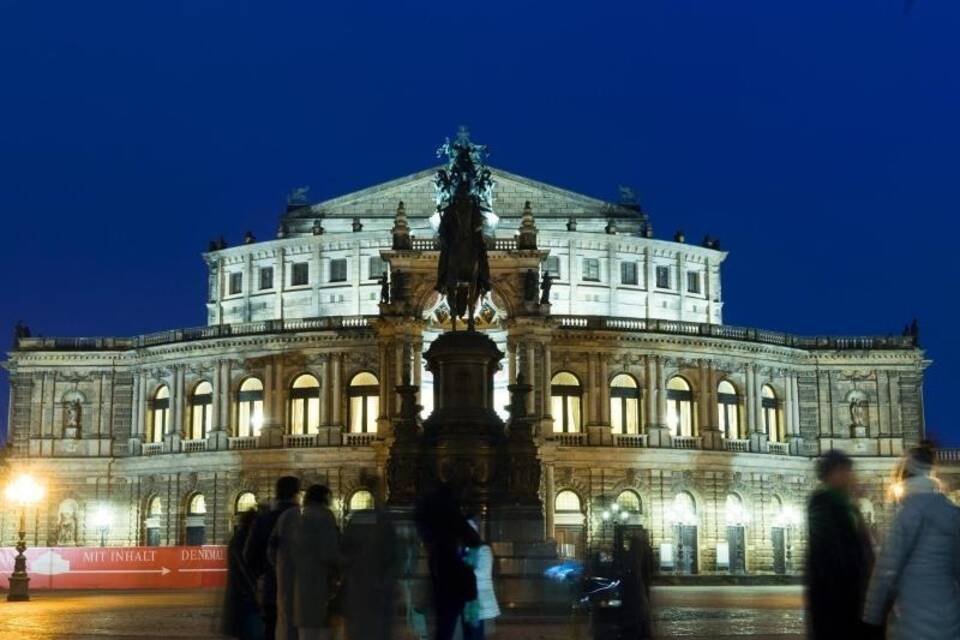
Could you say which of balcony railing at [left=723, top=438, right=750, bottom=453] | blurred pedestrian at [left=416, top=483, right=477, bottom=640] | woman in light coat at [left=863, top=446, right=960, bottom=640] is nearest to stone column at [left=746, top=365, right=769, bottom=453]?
balcony railing at [left=723, top=438, right=750, bottom=453]

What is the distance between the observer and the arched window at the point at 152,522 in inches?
3248

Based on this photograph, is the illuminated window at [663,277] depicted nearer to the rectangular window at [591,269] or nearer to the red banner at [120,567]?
the rectangular window at [591,269]

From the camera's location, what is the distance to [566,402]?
7775cm

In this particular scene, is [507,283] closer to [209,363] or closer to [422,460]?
[209,363]

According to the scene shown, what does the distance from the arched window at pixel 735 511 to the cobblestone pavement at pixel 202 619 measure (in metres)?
28.3

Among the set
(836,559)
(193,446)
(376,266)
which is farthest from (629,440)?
(836,559)

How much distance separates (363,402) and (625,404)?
1369 centimetres

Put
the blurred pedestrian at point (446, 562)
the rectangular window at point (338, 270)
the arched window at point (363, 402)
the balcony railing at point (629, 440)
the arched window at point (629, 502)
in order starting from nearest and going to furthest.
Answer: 1. the blurred pedestrian at point (446, 562)
2. the arched window at point (629, 502)
3. the arched window at point (363, 402)
4. the balcony railing at point (629, 440)
5. the rectangular window at point (338, 270)

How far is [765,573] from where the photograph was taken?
78.4 metres

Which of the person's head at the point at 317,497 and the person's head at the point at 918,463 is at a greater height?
the person's head at the point at 918,463

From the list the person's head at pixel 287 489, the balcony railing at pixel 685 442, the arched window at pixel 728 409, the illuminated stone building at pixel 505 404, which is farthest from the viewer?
the arched window at pixel 728 409

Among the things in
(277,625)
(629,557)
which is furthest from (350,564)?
(629,557)

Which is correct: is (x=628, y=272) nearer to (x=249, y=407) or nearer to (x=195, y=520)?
(x=249, y=407)

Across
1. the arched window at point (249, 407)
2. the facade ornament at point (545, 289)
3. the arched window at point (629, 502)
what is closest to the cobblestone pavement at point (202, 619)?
the arched window at point (629, 502)
